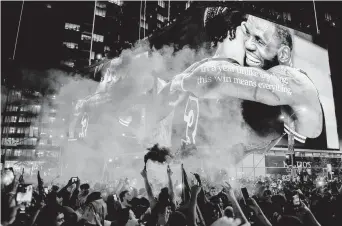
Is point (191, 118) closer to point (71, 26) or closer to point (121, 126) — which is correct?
point (121, 126)

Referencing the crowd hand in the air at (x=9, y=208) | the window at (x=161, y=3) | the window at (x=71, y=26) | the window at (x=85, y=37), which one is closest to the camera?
the crowd hand in the air at (x=9, y=208)

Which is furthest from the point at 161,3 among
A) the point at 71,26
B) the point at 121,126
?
the point at 121,126

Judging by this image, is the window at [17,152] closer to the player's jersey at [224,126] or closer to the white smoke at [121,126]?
the white smoke at [121,126]

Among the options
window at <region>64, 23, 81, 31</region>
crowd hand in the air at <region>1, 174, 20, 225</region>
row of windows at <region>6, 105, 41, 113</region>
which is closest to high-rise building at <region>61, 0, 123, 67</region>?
window at <region>64, 23, 81, 31</region>

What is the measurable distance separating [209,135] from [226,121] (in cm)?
124

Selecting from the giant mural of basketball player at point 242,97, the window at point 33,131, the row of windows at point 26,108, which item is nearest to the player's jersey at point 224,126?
the giant mural of basketball player at point 242,97

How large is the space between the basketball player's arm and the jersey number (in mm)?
652

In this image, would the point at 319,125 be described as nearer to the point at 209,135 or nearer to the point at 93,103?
the point at 209,135

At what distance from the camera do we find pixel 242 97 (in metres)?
16.4

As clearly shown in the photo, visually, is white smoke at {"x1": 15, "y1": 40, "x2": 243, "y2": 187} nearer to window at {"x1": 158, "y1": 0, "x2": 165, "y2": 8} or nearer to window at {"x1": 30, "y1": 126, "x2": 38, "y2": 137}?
window at {"x1": 158, "y1": 0, "x2": 165, "y2": 8}

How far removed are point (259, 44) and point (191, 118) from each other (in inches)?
225

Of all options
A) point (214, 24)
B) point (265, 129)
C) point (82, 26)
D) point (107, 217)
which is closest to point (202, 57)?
point (214, 24)

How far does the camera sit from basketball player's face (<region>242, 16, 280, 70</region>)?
16844 mm

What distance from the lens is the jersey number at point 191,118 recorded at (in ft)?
55.3
